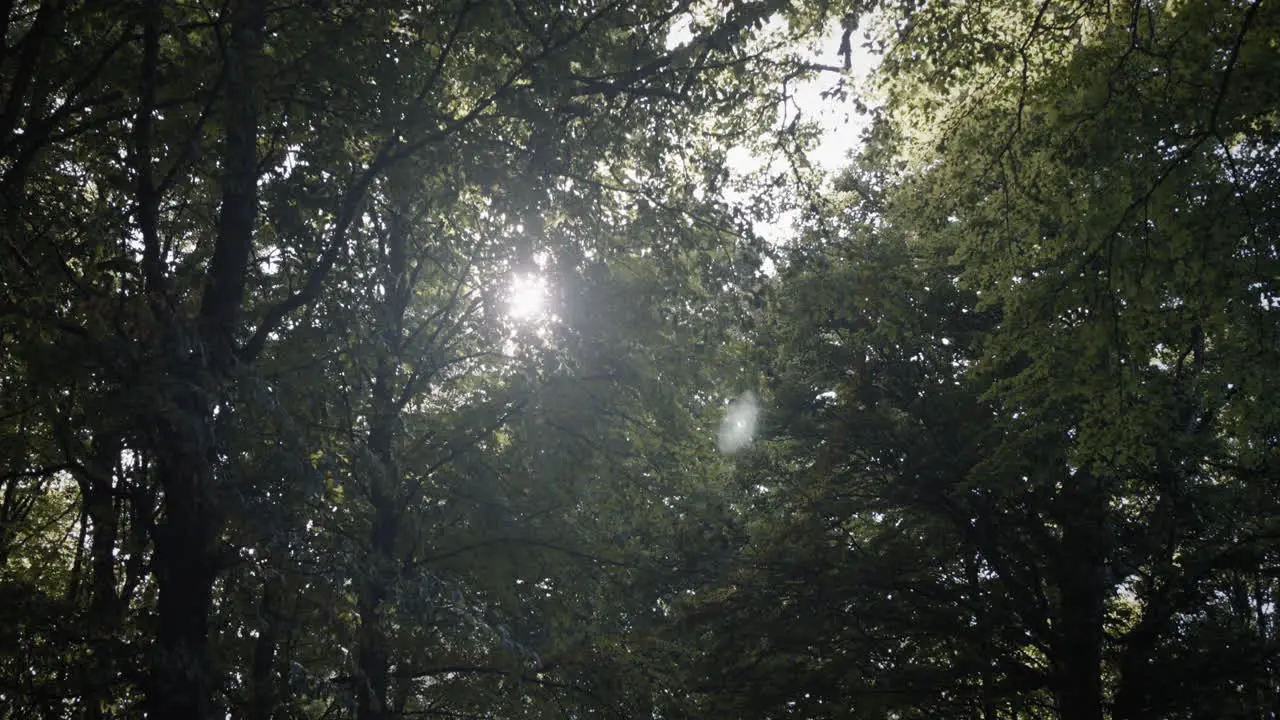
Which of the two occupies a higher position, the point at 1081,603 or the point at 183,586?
the point at 1081,603

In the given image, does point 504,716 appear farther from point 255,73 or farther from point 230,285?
point 255,73

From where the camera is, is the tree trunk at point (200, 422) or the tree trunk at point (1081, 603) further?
the tree trunk at point (1081, 603)

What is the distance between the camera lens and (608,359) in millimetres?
8281

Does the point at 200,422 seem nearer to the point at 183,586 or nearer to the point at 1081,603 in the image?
the point at 183,586

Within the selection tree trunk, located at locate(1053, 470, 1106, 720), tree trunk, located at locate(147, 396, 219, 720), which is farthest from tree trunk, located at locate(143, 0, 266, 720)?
tree trunk, located at locate(1053, 470, 1106, 720)

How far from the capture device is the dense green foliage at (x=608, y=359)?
5.51m

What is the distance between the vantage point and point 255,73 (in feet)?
16.8

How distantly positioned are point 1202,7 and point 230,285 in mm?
7885

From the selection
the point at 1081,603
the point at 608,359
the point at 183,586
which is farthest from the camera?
the point at 1081,603

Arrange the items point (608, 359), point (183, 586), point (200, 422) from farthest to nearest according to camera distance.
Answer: point (608, 359)
point (183, 586)
point (200, 422)

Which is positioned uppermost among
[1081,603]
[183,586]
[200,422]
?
[1081,603]

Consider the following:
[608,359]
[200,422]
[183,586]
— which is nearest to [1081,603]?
[608,359]

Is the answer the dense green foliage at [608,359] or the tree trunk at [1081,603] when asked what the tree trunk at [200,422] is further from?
the tree trunk at [1081,603]

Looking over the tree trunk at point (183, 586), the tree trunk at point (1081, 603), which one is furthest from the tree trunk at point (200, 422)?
the tree trunk at point (1081, 603)
